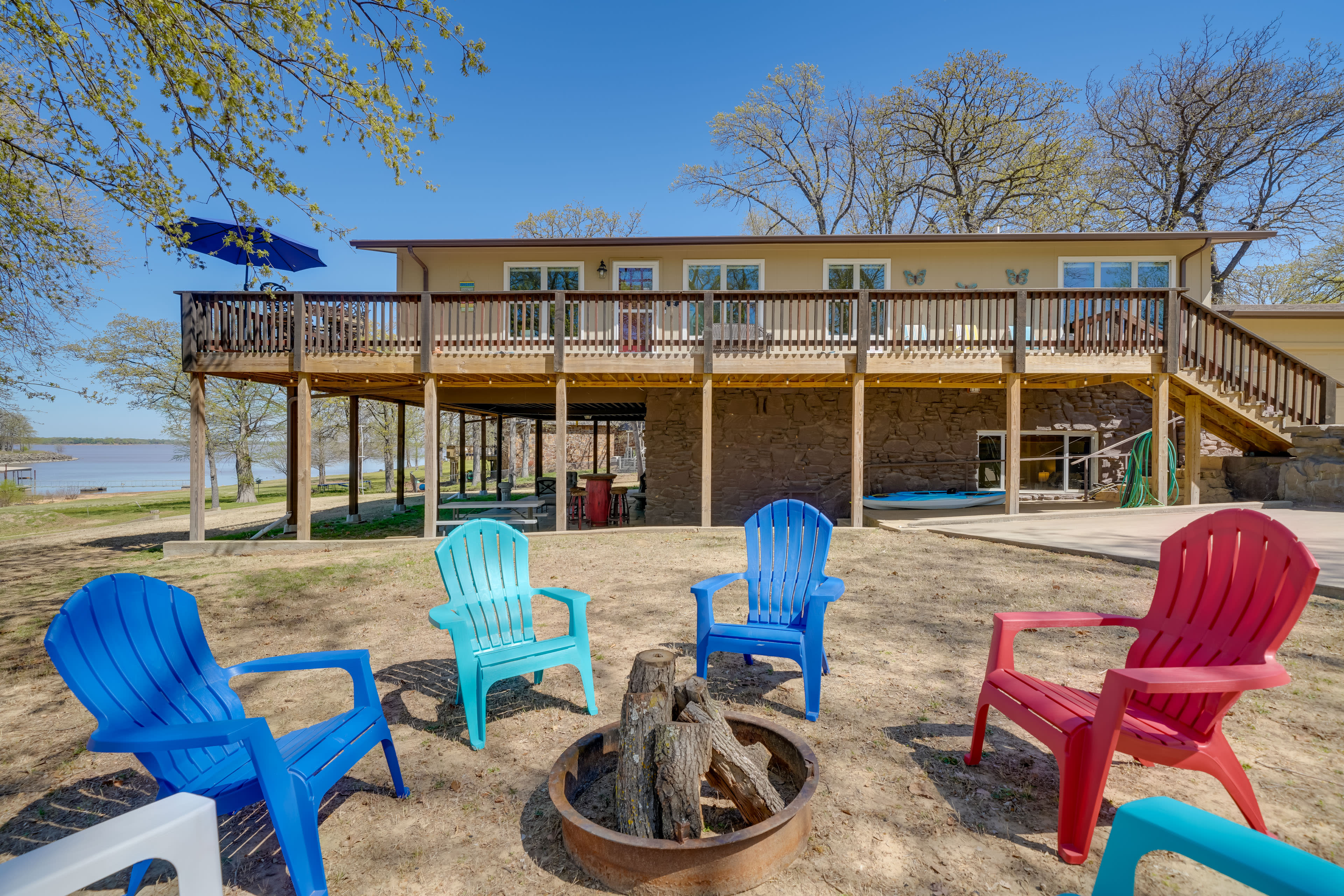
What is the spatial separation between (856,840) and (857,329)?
8.31 m

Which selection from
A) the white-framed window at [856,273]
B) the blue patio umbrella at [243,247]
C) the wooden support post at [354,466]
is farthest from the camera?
the wooden support post at [354,466]

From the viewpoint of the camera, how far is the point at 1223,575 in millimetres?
2412

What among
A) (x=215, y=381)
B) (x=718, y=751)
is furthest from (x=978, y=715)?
(x=215, y=381)

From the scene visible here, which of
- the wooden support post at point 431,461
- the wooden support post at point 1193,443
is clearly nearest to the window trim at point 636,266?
the wooden support post at point 431,461

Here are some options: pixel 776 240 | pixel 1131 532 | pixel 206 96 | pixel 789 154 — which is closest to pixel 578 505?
pixel 776 240

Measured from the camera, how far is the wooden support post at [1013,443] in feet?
30.3

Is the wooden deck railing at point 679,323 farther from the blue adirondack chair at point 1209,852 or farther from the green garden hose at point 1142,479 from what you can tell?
the blue adirondack chair at point 1209,852

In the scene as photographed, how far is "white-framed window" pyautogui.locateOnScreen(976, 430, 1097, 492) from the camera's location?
12.3m

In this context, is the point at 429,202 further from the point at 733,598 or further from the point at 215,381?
the point at 215,381

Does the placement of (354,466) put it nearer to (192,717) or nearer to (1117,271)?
(192,717)

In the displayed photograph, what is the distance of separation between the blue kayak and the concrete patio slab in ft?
5.10

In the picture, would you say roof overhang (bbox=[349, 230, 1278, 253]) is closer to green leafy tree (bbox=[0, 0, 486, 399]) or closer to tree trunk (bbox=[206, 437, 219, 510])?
green leafy tree (bbox=[0, 0, 486, 399])

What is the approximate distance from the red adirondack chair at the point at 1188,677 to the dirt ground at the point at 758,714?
33 cm

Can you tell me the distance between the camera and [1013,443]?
9.13 m
